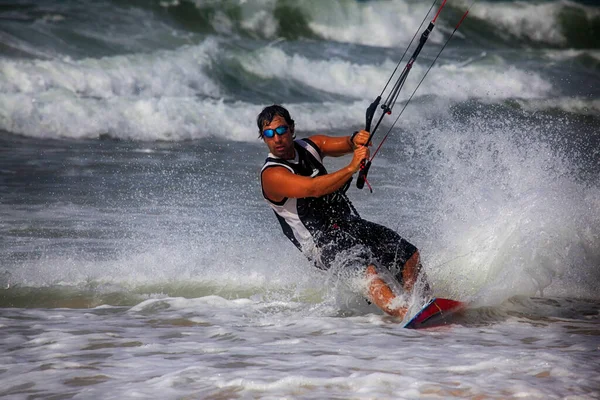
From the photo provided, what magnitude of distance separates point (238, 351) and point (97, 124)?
10.5 metres

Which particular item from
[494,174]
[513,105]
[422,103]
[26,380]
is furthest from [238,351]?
[513,105]

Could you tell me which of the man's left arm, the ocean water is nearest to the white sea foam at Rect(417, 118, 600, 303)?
the ocean water

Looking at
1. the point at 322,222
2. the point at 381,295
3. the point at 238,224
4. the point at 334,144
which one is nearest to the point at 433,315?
the point at 381,295

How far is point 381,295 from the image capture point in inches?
190

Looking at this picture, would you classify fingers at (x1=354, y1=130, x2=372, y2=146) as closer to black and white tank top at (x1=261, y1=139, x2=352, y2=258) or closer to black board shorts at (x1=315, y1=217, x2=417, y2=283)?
black and white tank top at (x1=261, y1=139, x2=352, y2=258)

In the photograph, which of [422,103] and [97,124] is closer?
[97,124]

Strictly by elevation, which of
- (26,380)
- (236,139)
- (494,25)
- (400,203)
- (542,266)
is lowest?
(26,380)

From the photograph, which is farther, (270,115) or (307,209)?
(307,209)

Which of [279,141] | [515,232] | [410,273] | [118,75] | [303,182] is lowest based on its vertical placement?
[410,273]

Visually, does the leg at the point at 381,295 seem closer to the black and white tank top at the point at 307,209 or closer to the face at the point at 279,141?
the black and white tank top at the point at 307,209

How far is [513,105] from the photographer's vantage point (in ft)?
60.7

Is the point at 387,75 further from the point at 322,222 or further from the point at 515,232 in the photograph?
the point at 322,222

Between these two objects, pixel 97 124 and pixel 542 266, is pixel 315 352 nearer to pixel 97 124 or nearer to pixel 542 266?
pixel 542 266

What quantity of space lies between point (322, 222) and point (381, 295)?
595 millimetres
